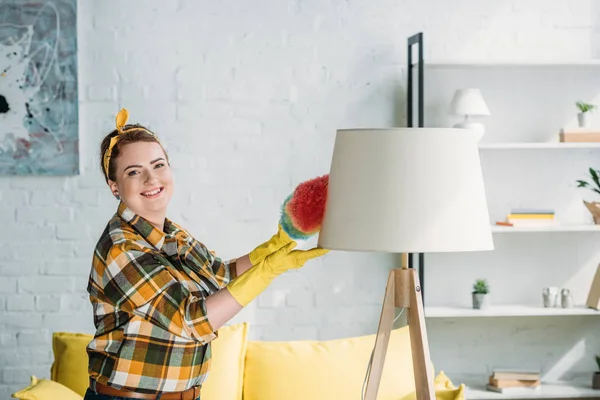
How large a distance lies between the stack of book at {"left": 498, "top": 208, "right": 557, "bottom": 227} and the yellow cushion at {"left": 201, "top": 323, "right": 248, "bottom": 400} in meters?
1.41

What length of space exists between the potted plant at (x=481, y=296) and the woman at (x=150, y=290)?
158 centimetres

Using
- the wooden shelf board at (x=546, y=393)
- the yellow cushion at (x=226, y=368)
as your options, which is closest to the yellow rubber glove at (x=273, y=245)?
the yellow cushion at (x=226, y=368)

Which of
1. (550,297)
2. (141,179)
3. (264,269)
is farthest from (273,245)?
(550,297)

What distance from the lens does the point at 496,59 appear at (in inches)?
158

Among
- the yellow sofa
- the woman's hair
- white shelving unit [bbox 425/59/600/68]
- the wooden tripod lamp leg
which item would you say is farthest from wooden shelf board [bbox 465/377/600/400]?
the woman's hair

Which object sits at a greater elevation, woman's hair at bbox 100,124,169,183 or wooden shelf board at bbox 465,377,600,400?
woman's hair at bbox 100,124,169,183

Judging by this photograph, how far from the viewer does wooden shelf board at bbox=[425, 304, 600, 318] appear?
3.75 m

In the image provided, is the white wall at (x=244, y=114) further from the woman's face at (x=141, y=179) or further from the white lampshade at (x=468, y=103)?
the woman's face at (x=141, y=179)

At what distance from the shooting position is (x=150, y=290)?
219 centimetres

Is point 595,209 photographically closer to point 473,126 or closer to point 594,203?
point 594,203

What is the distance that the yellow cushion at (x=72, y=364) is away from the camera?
9.71 feet

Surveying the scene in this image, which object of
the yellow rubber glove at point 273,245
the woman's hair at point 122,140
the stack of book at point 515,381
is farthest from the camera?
the stack of book at point 515,381

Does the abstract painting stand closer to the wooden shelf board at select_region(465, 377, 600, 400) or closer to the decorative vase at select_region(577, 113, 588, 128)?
the wooden shelf board at select_region(465, 377, 600, 400)

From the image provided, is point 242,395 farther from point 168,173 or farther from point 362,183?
point 362,183
